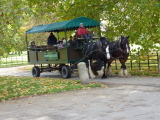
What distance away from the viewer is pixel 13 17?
11.8 meters

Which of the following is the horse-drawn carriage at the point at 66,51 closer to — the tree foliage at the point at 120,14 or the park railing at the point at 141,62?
the tree foliage at the point at 120,14

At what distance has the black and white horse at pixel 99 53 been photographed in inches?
705

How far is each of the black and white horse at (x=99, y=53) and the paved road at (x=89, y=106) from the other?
493cm

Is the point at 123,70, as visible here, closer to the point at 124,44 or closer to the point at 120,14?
the point at 124,44

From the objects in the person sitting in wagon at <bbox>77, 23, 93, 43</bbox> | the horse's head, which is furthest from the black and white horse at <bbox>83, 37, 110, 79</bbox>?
the horse's head

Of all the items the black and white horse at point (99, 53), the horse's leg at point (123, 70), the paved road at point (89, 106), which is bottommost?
the paved road at point (89, 106)

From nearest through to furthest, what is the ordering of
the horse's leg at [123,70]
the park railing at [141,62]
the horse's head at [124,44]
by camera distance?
the horse's head at [124,44]
the horse's leg at [123,70]
the park railing at [141,62]

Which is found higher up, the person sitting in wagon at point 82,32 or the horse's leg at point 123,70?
the person sitting in wagon at point 82,32

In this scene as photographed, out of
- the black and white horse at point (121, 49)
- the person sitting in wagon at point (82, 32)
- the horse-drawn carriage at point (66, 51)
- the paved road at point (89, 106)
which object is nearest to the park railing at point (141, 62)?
the black and white horse at point (121, 49)

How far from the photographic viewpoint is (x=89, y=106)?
962 cm

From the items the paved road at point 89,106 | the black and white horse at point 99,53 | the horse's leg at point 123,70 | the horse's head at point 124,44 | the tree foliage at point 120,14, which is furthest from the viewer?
the horse's leg at point 123,70

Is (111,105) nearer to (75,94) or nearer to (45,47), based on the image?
(75,94)

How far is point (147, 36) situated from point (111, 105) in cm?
933

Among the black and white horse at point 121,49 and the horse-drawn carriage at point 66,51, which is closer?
the black and white horse at point 121,49
